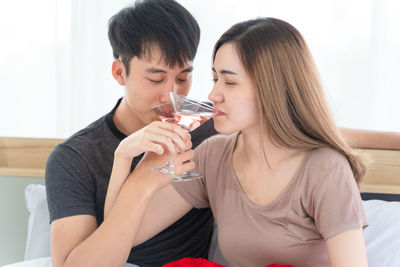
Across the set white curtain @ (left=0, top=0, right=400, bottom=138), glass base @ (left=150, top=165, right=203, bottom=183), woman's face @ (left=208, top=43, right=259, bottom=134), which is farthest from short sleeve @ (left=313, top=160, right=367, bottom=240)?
white curtain @ (left=0, top=0, right=400, bottom=138)

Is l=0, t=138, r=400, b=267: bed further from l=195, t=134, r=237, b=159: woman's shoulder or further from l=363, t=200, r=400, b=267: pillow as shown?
l=195, t=134, r=237, b=159: woman's shoulder

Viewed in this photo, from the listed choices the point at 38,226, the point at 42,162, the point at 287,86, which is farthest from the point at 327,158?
the point at 42,162

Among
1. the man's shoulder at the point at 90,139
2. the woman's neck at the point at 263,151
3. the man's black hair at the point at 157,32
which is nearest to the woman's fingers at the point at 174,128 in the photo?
the woman's neck at the point at 263,151

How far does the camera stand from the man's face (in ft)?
5.44

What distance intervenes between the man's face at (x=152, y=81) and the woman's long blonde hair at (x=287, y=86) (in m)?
0.33

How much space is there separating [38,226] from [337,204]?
4.43 feet

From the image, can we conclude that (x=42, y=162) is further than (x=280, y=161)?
Yes

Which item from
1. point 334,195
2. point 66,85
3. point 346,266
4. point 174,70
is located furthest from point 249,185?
point 66,85

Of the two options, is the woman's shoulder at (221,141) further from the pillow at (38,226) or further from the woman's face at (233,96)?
the pillow at (38,226)

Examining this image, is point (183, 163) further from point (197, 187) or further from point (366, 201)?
point (366, 201)

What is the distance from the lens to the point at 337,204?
130 cm

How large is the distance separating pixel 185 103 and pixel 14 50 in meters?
1.75

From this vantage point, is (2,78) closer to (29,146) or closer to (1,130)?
(1,130)

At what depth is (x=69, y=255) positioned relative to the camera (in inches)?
59.0
